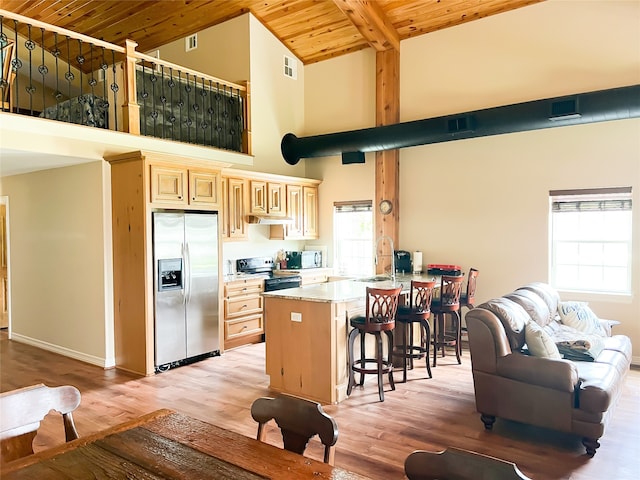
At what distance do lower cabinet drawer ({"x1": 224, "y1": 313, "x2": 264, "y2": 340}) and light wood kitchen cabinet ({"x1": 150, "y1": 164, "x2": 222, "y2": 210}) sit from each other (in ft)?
5.25

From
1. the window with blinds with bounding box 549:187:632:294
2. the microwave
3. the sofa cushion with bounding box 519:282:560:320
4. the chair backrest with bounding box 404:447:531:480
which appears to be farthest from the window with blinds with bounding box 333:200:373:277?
the chair backrest with bounding box 404:447:531:480

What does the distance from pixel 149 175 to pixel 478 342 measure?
375cm

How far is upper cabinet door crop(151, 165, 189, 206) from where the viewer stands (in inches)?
199

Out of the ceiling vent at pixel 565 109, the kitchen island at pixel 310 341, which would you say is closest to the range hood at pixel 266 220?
the kitchen island at pixel 310 341

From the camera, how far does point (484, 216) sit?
20.4ft

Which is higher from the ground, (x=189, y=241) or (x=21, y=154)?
(x=21, y=154)

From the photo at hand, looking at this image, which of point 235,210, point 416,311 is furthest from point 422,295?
point 235,210

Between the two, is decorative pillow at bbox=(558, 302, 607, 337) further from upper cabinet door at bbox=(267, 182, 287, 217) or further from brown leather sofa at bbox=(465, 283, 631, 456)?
upper cabinet door at bbox=(267, 182, 287, 217)

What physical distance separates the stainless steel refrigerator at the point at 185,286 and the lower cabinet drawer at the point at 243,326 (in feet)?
0.94

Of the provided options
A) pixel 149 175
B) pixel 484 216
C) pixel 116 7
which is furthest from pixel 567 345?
pixel 116 7

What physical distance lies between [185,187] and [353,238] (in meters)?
3.15

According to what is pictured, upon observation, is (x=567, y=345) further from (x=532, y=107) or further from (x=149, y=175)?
(x=149, y=175)

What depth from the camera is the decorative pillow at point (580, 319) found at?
14.9ft

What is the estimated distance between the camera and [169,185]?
5.20 m
